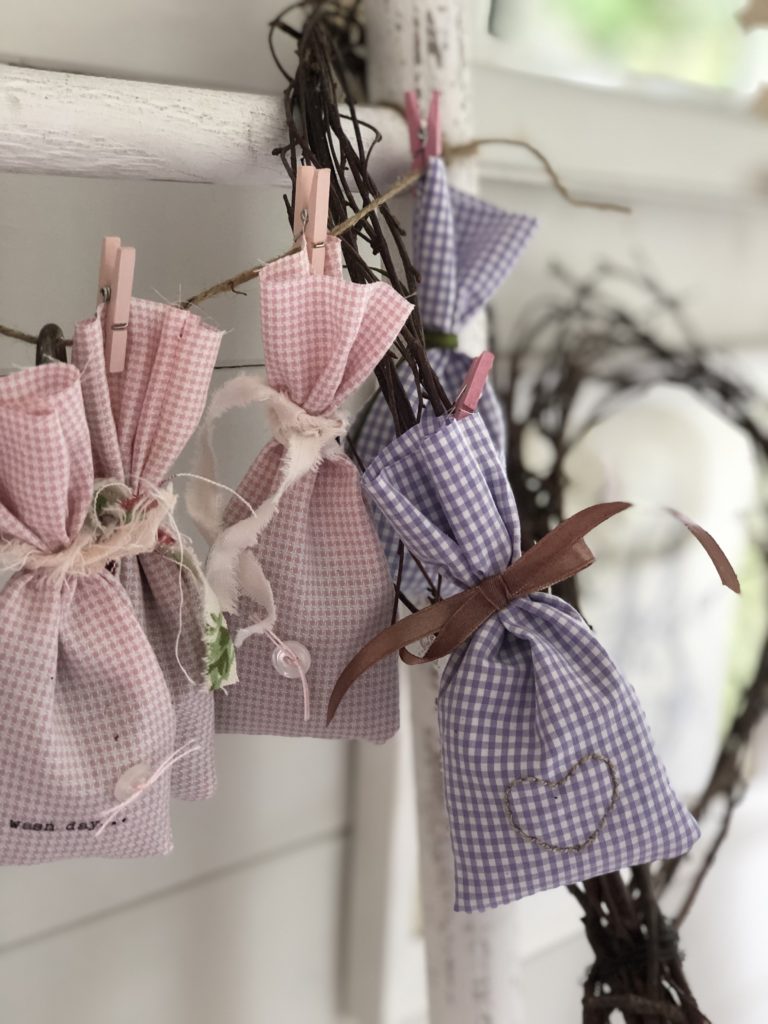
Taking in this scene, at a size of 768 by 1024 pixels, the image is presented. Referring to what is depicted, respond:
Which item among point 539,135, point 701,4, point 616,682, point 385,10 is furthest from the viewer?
point 701,4

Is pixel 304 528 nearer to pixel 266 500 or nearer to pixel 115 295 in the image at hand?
pixel 266 500

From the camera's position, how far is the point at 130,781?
0.40m

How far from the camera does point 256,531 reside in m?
0.42

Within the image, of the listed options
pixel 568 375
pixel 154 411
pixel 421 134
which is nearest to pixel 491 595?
pixel 154 411

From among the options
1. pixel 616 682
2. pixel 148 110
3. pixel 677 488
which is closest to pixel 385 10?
pixel 148 110

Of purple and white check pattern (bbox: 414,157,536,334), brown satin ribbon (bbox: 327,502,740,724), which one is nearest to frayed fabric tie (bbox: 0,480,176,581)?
brown satin ribbon (bbox: 327,502,740,724)

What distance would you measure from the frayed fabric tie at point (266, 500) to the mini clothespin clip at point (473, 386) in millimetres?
49

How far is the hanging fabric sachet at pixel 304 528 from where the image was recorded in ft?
1.34

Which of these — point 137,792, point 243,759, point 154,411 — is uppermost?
point 154,411

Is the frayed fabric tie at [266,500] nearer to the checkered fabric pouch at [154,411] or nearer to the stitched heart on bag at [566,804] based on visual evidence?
the checkered fabric pouch at [154,411]

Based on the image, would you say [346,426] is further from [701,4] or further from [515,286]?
[701,4]

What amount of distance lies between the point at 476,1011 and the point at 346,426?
360 mm

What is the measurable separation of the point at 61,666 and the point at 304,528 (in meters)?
0.12

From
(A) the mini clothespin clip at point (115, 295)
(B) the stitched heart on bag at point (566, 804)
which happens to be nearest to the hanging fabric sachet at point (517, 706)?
(B) the stitched heart on bag at point (566, 804)
